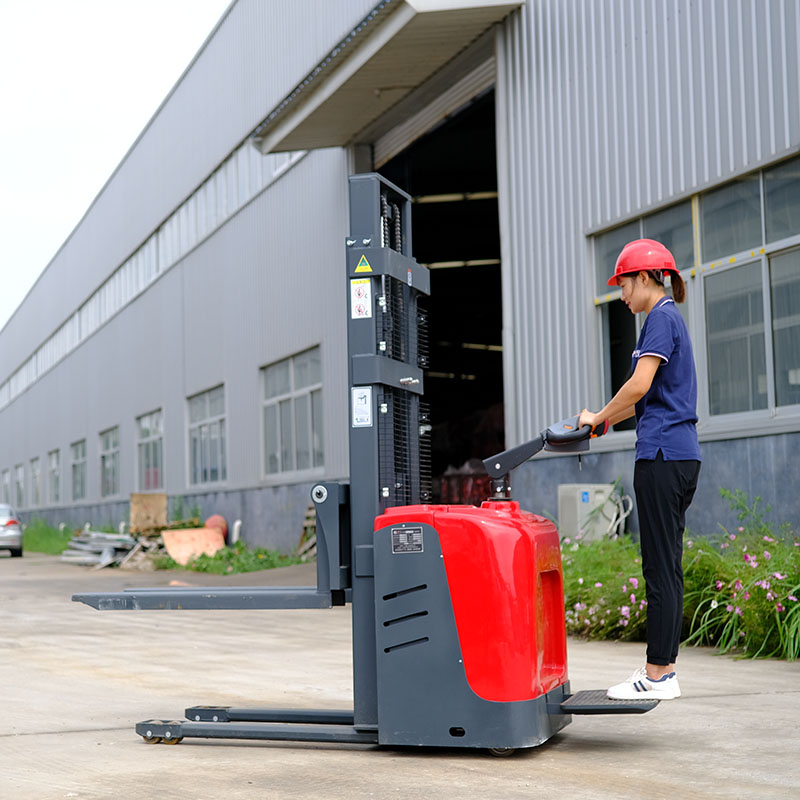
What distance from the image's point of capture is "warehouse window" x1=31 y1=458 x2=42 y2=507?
48812 mm

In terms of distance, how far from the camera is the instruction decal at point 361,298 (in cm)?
501

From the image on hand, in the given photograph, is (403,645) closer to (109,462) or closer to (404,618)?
(404,618)

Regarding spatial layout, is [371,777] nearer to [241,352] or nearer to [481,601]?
[481,601]

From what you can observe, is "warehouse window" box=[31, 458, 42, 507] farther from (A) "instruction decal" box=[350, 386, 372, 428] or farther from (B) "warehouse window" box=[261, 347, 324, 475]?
(A) "instruction decal" box=[350, 386, 372, 428]

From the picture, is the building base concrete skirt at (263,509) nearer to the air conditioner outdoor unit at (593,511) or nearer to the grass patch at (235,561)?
the grass patch at (235,561)

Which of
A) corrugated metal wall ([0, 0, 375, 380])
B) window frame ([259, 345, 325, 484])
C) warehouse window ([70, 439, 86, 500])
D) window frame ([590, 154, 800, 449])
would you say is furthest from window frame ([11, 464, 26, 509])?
window frame ([590, 154, 800, 449])

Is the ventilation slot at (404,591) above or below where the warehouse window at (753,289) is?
below

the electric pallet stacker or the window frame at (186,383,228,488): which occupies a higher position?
the window frame at (186,383,228,488)

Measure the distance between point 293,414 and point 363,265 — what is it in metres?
16.3

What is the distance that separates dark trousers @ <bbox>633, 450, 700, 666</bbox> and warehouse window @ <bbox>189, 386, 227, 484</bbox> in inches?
800

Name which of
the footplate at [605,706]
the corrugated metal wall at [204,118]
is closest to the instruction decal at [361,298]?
the footplate at [605,706]

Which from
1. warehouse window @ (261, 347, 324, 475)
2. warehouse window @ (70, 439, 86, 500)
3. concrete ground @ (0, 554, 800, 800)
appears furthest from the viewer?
warehouse window @ (70, 439, 86, 500)

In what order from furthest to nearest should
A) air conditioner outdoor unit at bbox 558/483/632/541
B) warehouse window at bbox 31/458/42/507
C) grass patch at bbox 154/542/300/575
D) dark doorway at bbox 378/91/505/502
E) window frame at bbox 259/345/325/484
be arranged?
1. warehouse window at bbox 31/458/42/507
2. grass patch at bbox 154/542/300/575
3. window frame at bbox 259/345/325/484
4. dark doorway at bbox 378/91/505/502
5. air conditioner outdoor unit at bbox 558/483/632/541

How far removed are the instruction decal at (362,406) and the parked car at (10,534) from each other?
96.6 ft
